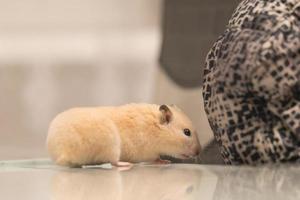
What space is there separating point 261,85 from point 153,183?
0.28 meters

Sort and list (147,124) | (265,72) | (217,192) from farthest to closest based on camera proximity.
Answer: (147,124) → (265,72) → (217,192)

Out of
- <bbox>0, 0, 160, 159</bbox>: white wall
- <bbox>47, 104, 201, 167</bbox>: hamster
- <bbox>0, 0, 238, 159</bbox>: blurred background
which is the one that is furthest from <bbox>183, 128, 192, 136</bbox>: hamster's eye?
<bbox>0, 0, 160, 159</bbox>: white wall

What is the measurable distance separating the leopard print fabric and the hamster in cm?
17

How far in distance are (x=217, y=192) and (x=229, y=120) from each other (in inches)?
10.8

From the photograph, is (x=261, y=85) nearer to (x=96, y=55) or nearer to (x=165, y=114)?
(x=165, y=114)

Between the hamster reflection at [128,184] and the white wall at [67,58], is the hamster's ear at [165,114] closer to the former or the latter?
the hamster reflection at [128,184]

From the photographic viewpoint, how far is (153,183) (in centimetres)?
108

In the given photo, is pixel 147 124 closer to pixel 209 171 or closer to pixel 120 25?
pixel 209 171

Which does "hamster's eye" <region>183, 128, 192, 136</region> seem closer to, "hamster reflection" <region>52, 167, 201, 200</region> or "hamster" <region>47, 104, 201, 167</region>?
"hamster" <region>47, 104, 201, 167</region>

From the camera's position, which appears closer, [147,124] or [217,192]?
[217,192]

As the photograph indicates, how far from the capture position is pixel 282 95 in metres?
1.18

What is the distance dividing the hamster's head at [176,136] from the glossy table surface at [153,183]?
3.2 inches

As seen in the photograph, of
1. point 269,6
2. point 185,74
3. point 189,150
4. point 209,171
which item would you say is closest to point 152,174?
point 209,171

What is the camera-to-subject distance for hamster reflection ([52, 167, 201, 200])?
97 centimetres
